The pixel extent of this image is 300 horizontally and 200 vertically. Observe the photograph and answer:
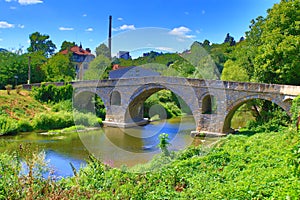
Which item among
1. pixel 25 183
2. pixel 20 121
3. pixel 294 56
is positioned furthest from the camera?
pixel 20 121

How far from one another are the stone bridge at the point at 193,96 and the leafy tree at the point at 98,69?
5028mm

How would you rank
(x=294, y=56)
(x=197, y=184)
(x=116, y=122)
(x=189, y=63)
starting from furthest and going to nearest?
(x=189, y=63) < (x=116, y=122) < (x=294, y=56) < (x=197, y=184)

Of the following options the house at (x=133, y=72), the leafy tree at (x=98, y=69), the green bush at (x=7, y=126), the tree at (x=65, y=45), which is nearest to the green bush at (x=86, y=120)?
the green bush at (x=7, y=126)

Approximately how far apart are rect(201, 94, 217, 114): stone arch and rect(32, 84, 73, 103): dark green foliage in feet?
41.9

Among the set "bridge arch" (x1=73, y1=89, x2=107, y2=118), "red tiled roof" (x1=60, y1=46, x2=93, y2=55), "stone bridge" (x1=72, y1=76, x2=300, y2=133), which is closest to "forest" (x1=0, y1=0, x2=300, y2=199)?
"bridge arch" (x1=73, y1=89, x2=107, y2=118)

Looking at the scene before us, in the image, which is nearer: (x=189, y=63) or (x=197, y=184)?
(x=197, y=184)

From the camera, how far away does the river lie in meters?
14.6

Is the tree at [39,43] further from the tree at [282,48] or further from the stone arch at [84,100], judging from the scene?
the tree at [282,48]

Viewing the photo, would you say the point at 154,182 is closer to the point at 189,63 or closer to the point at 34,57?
the point at 189,63

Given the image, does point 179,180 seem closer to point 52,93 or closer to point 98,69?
point 52,93

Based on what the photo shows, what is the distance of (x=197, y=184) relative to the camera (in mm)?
7828

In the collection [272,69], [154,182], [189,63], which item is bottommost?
[154,182]

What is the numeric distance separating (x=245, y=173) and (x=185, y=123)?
18.6 meters

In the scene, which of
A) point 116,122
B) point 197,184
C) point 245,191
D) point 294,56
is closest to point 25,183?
point 197,184
